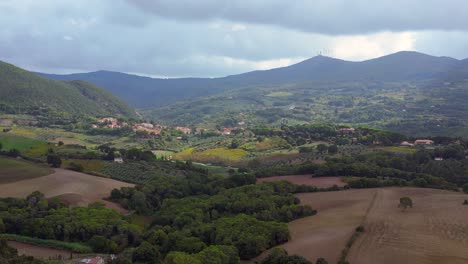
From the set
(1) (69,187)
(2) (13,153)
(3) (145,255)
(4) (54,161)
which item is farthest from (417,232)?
(2) (13,153)

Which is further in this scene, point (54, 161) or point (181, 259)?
point (54, 161)

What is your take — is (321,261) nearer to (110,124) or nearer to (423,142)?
(423,142)

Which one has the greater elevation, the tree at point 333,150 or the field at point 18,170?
the field at point 18,170

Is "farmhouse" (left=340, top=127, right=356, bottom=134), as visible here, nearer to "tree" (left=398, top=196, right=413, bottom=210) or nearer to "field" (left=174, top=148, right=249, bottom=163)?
"field" (left=174, top=148, right=249, bottom=163)

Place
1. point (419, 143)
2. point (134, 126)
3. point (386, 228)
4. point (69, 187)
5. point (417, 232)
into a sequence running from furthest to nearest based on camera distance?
1. point (134, 126)
2. point (419, 143)
3. point (69, 187)
4. point (386, 228)
5. point (417, 232)

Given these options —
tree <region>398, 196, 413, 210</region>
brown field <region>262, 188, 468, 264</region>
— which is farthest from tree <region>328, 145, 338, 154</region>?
tree <region>398, 196, 413, 210</region>

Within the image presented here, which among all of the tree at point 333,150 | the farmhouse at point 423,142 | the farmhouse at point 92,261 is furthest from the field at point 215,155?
the farmhouse at point 92,261

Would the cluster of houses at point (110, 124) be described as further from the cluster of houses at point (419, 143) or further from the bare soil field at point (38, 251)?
the bare soil field at point (38, 251)

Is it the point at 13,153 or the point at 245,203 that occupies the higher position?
the point at 13,153
